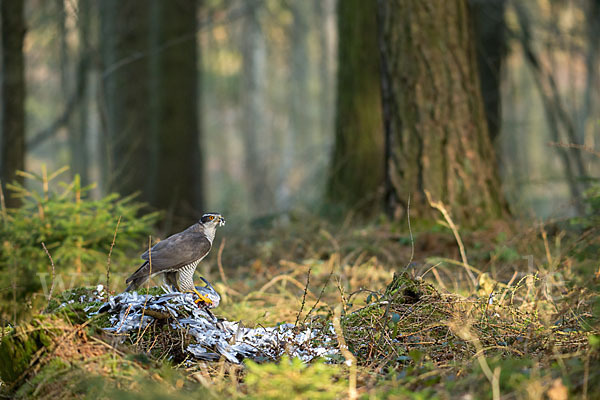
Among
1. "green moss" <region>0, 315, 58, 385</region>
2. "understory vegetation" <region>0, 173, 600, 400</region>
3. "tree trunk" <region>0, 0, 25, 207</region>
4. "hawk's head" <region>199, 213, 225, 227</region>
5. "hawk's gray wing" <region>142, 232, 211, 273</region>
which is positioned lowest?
"understory vegetation" <region>0, 173, 600, 400</region>

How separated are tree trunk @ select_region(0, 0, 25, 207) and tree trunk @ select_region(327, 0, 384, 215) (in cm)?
337

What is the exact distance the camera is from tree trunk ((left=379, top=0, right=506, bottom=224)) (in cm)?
564

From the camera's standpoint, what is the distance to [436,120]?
223 inches

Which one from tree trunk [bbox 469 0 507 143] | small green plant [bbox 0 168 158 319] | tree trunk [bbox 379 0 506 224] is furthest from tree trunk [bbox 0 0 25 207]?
tree trunk [bbox 469 0 507 143]

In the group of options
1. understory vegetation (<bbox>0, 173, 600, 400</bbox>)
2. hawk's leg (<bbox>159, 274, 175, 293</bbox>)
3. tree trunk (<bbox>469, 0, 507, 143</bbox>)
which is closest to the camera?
understory vegetation (<bbox>0, 173, 600, 400</bbox>)

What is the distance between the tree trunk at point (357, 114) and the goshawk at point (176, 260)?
351cm

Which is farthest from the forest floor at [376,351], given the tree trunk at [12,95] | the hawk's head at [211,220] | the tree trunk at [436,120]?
the tree trunk at [12,95]

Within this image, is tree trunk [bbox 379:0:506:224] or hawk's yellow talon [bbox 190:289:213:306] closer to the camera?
hawk's yellow talon [bbox 190:289:213:306]

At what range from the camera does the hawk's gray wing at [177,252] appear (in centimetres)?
336

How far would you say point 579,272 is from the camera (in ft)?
15.1

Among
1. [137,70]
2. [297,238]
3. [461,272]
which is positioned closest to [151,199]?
[137,70]

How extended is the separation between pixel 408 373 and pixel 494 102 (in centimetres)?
645

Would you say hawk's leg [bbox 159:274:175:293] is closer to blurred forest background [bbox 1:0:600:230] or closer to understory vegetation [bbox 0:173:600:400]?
understory vegetation [bbox 0:173:600:400]

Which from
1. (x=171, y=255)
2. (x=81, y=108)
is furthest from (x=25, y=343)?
(x=81, y=108)
